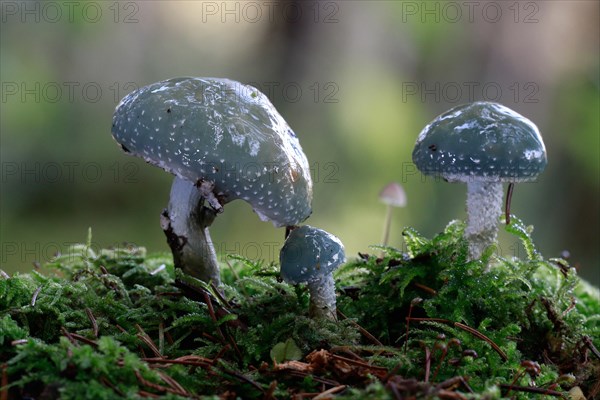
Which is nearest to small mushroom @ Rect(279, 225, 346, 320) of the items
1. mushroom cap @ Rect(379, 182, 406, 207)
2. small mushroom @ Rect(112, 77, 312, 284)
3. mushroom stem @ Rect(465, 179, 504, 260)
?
small mushroom @ Rect(112, 77, 312, 284)

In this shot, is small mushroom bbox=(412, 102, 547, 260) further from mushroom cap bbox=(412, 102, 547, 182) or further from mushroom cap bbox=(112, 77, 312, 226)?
mushroom cap bbox=(112, 77, 312, 226)

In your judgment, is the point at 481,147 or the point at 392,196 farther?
the point at 392,196

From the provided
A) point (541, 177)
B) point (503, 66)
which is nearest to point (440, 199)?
point (541, 177)

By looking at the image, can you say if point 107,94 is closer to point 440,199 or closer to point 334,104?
point 334,104

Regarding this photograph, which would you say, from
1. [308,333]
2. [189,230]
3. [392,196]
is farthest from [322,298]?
[392,196]

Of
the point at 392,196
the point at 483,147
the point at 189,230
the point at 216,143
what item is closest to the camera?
the point at 216,143

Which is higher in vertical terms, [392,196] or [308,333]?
[392,196]

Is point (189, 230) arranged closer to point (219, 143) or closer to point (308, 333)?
point (219, 143)
